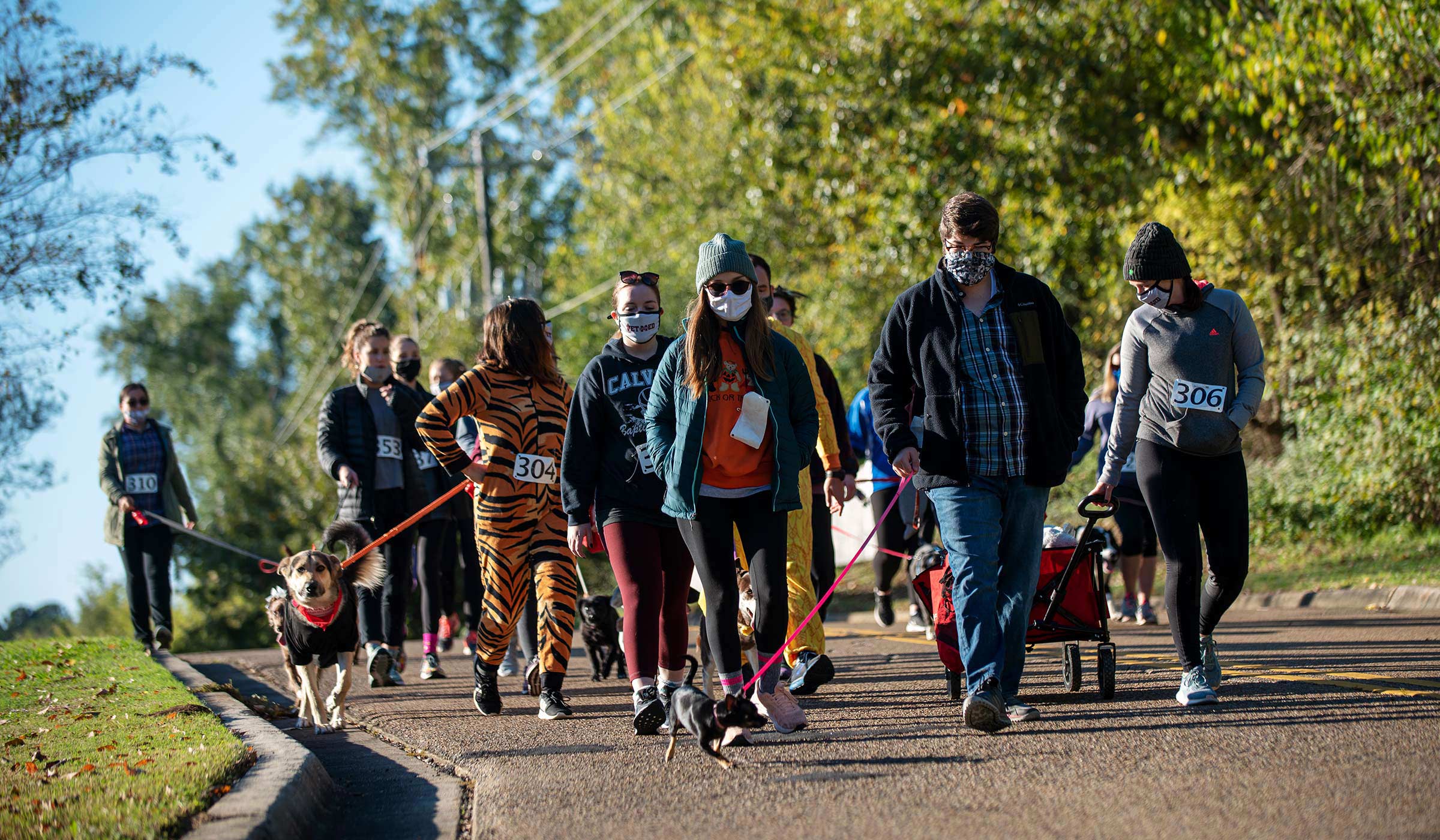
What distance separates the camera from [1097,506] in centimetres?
652

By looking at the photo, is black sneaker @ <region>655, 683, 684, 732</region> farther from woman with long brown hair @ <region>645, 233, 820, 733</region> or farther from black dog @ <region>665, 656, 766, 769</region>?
black dog @ <region>665, 656, 766, 769</region>

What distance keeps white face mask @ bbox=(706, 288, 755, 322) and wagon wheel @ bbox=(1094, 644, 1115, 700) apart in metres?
2.28

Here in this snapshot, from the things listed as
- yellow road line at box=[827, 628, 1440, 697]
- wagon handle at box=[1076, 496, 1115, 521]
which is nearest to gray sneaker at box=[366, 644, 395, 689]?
yellow road line at box=[827, 628, 1440, 697]

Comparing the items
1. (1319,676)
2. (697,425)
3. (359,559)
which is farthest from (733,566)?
(1319,676)

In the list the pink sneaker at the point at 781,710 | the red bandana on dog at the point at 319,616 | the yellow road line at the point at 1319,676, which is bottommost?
the yellow road line at the point at 1319,676

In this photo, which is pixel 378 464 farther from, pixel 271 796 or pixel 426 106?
pixel 426 106

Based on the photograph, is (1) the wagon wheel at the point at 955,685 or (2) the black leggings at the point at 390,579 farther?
(2) the black leggings at the point at 390,579

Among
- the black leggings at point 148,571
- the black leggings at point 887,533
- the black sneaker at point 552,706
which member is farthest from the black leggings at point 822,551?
the black leggings at point 148,571

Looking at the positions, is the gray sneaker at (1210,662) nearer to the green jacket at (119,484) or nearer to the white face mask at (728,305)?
the white face mask at (728,305)

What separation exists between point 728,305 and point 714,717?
1.60m

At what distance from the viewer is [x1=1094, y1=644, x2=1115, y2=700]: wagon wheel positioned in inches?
239

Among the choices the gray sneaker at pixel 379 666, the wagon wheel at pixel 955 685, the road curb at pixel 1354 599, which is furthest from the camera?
the road curb at pixel 1354 599

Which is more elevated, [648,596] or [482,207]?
[482,207]

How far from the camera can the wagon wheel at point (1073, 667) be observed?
6.32 meters
